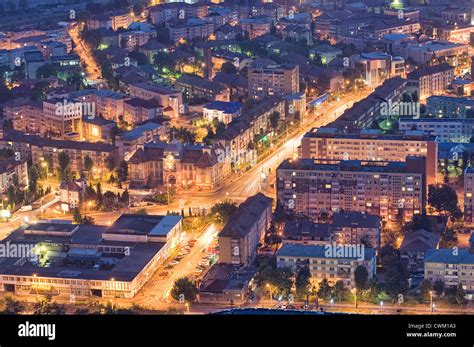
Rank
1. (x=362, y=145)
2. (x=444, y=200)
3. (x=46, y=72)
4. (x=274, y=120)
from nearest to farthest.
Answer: (x=444, y=200) < (x=362, y=145) < (x=274, y=120) < (x=46, y=72)

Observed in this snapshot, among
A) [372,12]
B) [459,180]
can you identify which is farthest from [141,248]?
[372,12]

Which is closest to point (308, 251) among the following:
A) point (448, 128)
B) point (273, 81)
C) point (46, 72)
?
point (448, 128)

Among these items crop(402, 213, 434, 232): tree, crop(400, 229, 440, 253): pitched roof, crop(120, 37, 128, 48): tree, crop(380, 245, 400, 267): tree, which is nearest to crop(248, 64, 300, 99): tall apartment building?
crop(120, 37, 128, 48): tree

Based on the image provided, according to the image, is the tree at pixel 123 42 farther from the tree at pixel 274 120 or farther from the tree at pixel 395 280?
the tree at pixel 395 280

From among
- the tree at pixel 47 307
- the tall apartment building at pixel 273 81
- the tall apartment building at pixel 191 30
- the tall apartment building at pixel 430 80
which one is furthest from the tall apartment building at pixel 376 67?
the tree at pixel 47 307

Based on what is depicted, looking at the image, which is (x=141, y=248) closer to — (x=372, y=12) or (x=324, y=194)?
(x=324, y=194)

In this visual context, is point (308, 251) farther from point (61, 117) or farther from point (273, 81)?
point (273, 81)
